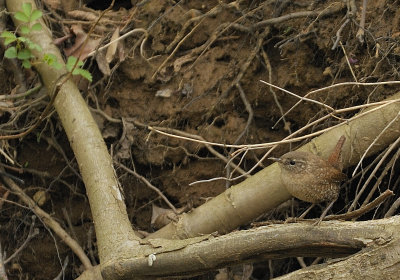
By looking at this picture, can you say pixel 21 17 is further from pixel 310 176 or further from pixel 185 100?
pixel 310 176

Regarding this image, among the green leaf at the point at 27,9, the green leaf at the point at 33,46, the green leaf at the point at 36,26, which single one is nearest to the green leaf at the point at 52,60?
the green leaf at the point at 33,46

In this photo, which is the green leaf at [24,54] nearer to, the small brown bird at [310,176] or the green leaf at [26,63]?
the green leaf at [26,63]

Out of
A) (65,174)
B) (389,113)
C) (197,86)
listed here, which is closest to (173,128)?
(197,86)

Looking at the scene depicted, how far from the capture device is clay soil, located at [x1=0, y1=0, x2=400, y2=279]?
4141 millimetres

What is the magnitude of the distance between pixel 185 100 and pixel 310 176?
1349 mm

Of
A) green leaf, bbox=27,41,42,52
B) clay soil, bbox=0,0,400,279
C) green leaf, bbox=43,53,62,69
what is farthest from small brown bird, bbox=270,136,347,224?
green leaf, bbox=27,41,42,52

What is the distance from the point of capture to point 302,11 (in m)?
4.22

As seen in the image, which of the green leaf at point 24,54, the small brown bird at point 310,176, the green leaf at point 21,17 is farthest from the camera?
the green leaf at point 24,54

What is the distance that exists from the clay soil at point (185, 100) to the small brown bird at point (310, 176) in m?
0.67

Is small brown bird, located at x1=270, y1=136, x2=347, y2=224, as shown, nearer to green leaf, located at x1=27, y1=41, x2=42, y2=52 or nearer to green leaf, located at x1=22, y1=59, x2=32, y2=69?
green leaf, located at x1=27, y1=41, x2=42, y2=52

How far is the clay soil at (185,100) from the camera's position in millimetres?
4141

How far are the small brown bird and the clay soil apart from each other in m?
0.67

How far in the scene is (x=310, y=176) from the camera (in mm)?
3338

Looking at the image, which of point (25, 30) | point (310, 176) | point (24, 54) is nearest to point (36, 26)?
point (25, 30)
